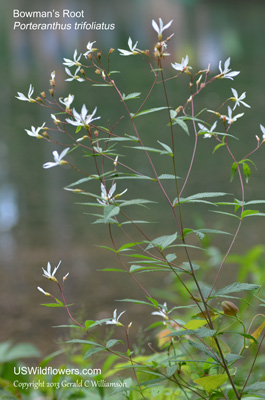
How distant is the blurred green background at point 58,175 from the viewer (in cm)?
298

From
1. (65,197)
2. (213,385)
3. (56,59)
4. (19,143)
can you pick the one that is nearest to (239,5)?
(56,59)

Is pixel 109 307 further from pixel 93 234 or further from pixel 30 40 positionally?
pixel 30 40

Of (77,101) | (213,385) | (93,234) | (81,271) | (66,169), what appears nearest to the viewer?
(213,385)

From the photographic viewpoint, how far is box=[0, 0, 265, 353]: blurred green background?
2.98 m

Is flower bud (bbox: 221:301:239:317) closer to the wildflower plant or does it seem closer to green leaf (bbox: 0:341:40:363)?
the wildflower plant

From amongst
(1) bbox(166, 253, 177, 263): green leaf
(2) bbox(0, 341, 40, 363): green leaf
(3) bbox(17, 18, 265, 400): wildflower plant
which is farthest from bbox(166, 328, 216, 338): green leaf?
(2) bbox(0, 341, 40, 363): green leaf

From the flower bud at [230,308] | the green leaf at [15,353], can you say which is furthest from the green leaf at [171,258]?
the green leaf at [15,353]

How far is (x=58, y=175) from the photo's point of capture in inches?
193

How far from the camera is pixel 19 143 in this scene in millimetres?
5773

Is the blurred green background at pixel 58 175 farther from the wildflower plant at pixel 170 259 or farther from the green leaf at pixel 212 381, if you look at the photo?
the green leaf at pixel 212 381

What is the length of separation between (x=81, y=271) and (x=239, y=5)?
16.1m

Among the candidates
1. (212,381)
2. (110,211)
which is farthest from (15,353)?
(110,211)

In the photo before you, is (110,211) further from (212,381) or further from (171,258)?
(212,381)

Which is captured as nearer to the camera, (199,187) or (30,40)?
(199,187)
